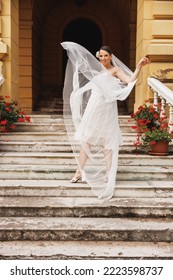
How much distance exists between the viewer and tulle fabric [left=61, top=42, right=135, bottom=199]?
4340 millimetres

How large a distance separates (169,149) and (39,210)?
2567mm

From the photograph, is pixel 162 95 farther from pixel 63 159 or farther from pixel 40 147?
pixel 40 147

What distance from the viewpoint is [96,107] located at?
4402 millimetres

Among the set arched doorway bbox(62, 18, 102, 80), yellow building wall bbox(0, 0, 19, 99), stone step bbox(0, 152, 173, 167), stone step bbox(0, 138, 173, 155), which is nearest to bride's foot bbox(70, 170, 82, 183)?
stone step bbox(0, 152, 173, 167)

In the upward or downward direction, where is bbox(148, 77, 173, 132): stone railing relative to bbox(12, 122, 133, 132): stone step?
upward

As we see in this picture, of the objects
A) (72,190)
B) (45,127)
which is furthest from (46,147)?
(72,190)

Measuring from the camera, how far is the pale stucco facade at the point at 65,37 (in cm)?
661

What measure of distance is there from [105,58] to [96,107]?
0.61 meters

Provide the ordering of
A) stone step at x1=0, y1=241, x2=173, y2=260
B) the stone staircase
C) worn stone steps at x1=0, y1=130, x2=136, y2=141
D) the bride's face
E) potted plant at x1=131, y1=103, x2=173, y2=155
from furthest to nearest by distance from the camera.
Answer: worn stone steps at x1=0, y1=130, x2=136, y2=141
potted plant at x1=131, y1=103, x2=173, y2=155
the bride's face
the stone staircase
stone step at x1=0, y1=241, x2=173, y2=260

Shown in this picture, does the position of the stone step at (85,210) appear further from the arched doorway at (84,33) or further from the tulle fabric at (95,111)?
the arched doorway at (84,33)

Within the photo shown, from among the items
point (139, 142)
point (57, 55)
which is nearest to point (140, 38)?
point (139, 142)

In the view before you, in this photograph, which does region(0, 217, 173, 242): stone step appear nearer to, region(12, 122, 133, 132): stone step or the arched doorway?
region(12, 122, 133, 132): stone step

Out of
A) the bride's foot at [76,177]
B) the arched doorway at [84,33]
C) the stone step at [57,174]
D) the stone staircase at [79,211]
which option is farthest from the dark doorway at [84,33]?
the bride's foot at [76,177]
